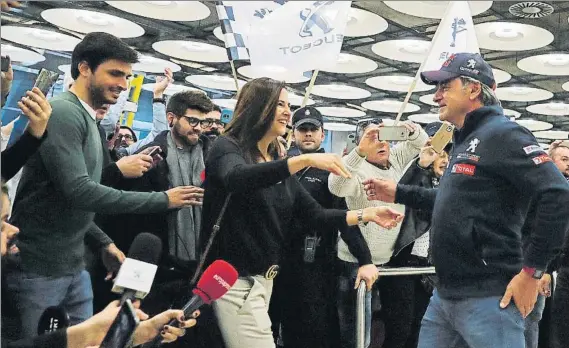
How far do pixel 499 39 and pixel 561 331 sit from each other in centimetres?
534

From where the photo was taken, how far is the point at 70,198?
6.72 feet

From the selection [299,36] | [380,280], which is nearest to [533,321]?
[380,280]

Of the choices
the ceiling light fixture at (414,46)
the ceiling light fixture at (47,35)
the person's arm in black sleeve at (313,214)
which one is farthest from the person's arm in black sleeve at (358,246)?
the ceiling light fixture at (47,35)

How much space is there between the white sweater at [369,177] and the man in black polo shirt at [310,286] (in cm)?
10

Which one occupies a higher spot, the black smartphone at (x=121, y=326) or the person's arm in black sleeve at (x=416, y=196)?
the black smartphone at (x=121, y=326)

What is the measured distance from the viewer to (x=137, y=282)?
141 centimetres

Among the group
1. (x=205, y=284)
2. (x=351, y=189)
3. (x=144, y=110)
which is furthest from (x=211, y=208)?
(x=144, y=110)

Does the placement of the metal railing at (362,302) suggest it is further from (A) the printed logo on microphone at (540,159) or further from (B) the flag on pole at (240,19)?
(B) the flag on pole at (240,19)

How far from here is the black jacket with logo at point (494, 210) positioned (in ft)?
6.77

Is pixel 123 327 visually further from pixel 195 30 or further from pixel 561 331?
pixel 195 30

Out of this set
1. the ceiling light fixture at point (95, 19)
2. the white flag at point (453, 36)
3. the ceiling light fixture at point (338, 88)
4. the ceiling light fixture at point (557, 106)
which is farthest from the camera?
the ceiling light fixture at point (557, 106)

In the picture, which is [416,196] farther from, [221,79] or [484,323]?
[221,79]

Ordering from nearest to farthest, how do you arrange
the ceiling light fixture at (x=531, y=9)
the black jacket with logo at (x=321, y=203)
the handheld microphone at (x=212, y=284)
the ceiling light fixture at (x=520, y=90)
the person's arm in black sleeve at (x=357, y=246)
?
1. the handheld microphone at (x=212, y=284)
2. the person's arm in black sleeve at (x=357, y=246)
3. the black jacket with logo at (x=321, y=203)
4. the ceiling light fixture at (x=531, y=9)
5. the ceiling light fixture at (x=520, y=90)

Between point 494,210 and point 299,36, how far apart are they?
1176 millimetres
